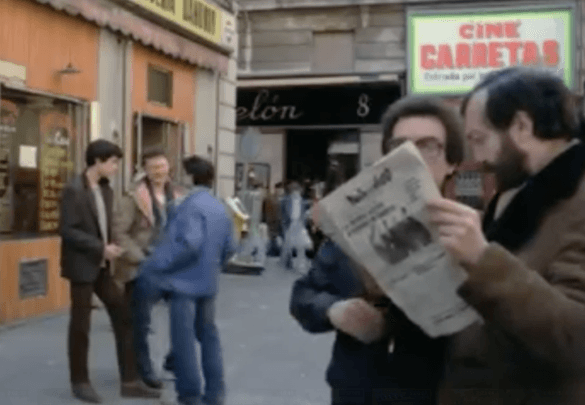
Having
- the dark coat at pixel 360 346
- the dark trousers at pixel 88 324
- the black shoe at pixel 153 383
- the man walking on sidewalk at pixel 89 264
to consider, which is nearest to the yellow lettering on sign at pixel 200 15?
the man walking on sidewalk at pixel 89 264

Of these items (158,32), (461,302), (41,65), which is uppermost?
(158,32)

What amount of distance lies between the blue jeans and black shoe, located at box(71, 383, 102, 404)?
22.4 inches

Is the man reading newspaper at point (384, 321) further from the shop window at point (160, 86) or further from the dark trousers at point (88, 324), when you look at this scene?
the shop window at point (160, 86)

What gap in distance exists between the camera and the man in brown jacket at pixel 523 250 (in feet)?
4.99

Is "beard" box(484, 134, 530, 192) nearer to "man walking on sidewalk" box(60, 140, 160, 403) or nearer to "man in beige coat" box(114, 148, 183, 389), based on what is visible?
"man walking on sidewalk" box(60, 140, 160, 403)

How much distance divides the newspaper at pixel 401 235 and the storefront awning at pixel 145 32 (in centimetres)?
776

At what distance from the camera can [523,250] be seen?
1667 mm

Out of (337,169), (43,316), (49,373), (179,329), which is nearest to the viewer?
(337,169)

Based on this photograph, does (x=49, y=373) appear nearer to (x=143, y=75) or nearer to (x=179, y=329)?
(x=179, y=329)

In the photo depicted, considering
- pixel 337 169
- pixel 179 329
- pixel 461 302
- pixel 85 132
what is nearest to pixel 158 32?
pixel 85 132

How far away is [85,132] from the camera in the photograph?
32.6 ft

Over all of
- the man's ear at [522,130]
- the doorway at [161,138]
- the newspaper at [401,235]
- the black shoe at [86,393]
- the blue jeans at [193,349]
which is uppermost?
the doorway at [161,138]

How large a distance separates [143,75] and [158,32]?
0.57 meters

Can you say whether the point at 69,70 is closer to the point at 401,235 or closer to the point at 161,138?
the point at 161,138
